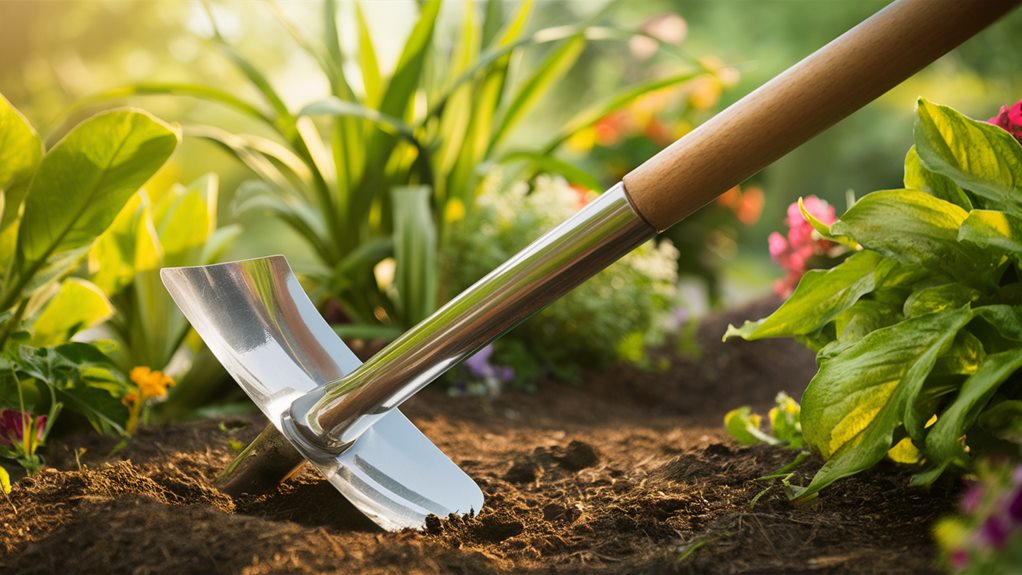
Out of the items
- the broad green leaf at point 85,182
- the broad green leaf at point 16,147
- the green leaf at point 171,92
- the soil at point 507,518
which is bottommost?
the soil at point 507,518

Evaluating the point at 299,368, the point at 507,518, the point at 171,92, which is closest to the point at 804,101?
the point at 507,518

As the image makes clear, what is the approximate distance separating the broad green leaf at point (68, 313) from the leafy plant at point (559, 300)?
2.91ft

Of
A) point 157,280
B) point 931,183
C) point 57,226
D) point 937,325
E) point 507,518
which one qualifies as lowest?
point 507,518

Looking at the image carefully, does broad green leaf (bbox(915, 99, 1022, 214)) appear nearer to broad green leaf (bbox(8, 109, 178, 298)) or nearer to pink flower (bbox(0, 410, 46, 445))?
broad green leaf (bbox(8, 109, 178, 298))

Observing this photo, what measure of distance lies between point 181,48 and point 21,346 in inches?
286

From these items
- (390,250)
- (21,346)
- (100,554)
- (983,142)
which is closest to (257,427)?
(21,346)

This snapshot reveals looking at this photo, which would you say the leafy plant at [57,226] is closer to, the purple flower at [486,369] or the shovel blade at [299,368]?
the shovel blade at [299,368]

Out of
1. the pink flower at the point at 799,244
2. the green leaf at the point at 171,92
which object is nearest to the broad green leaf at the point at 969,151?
the pink flower at the point at 799,244

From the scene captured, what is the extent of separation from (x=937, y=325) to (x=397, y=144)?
1631mm

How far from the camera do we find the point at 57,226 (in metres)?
1.28

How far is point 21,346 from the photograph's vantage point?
126 cm

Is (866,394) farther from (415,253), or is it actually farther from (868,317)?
(415,253)

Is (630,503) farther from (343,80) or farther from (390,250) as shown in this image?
(343,80)

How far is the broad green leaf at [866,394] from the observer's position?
0.89 m
